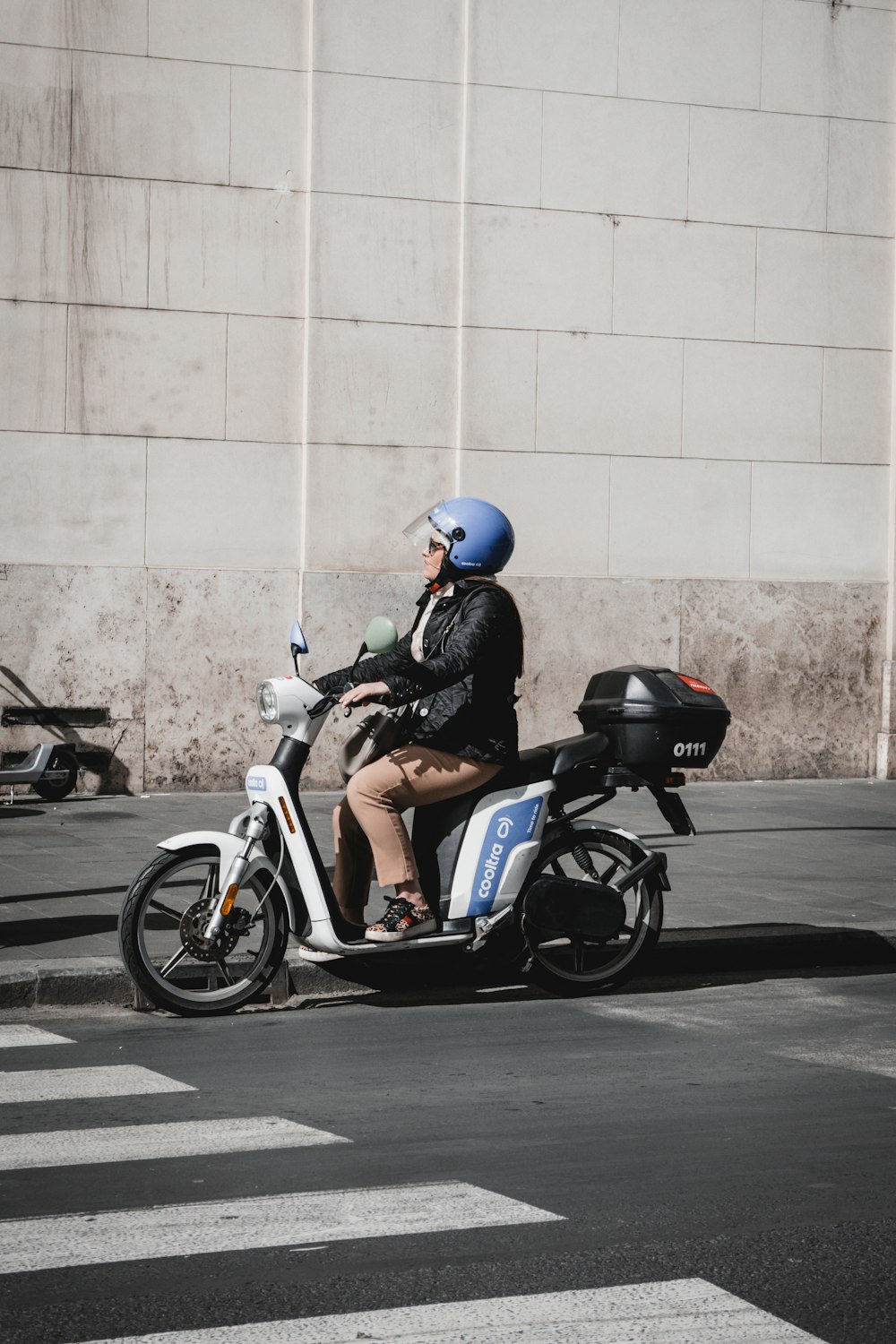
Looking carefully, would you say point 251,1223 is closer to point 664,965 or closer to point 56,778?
point 664,965

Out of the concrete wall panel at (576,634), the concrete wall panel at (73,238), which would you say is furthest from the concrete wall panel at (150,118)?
the concrete wall panel at (576,634)

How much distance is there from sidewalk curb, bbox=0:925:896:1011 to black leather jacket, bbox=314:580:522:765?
3.29ft

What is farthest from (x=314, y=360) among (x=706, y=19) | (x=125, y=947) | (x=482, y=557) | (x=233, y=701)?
(x=125, y=947)

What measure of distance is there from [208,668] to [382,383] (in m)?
2.41

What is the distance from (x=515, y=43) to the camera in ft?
44.7

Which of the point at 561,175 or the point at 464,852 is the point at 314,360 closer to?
the point at 561,175

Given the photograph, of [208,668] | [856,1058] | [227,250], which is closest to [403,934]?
[856,1058]

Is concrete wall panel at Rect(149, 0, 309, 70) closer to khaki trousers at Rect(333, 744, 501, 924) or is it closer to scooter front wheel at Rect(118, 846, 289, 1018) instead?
khaki trousers at Rect(333, 744, 501, 924)

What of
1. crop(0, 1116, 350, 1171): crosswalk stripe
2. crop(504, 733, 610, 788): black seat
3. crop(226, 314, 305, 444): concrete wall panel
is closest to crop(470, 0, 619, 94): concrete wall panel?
crop(226, 314, 305, 444): concrete wall panel

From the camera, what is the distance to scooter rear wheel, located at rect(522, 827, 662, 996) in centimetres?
708

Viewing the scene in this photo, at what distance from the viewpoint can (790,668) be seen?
47.8ft

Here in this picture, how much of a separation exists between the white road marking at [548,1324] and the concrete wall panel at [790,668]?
10688 millimetres

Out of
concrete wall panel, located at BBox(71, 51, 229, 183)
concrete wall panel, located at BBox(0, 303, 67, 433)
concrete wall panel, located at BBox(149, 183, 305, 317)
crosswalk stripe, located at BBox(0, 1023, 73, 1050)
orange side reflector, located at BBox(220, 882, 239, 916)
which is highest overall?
concrete wall panel, located at BBox(71, 51, 229, 183)

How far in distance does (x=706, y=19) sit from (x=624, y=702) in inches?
352
